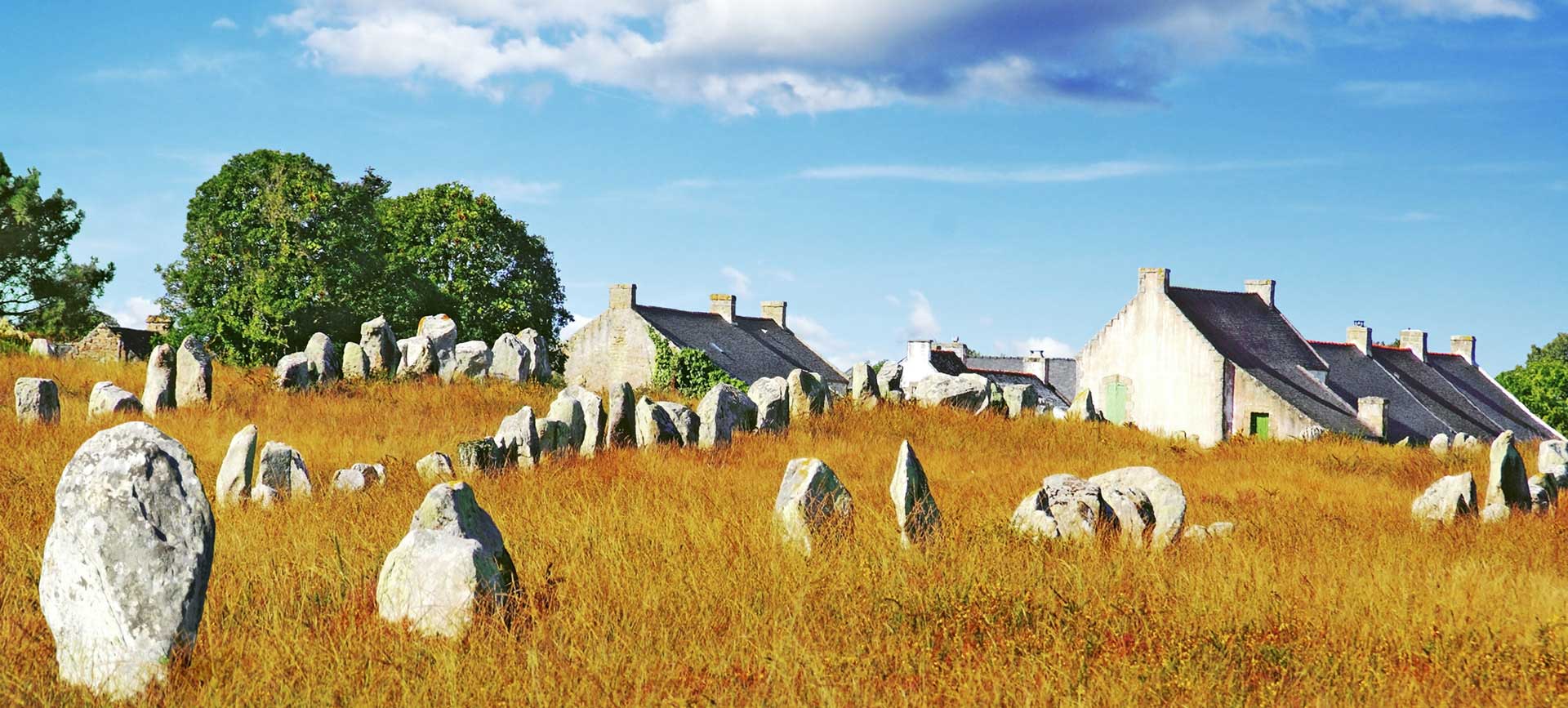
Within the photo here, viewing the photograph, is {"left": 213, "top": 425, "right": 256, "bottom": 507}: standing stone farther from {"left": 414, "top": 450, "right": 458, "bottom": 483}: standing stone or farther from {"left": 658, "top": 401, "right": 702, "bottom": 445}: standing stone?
{"left": 658, "top": 401, "right": 702, "bottom": 445}: standing stone

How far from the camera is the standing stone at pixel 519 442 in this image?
14195mm

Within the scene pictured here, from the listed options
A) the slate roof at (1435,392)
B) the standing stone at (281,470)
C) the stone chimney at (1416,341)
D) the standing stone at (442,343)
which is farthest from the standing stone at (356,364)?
the stone chimney at (1416,341)

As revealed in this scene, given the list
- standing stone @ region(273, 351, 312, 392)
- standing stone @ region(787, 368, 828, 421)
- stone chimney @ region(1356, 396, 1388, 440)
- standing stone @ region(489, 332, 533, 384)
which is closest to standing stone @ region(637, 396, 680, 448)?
standing stone @ region(787, 368, 828, 421)

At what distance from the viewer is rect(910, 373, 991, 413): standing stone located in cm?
2270

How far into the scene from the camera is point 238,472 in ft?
39.1

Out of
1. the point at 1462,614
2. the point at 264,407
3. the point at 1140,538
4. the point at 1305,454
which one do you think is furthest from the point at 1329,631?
the point at 264,407

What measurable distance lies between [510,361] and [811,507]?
16.7m

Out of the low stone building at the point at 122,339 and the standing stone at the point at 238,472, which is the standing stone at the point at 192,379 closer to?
the standing stone at the point at 238,472

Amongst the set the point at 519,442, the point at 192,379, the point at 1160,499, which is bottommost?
the point at 1160,499

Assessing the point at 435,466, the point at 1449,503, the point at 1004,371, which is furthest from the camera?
the point at 1004,371

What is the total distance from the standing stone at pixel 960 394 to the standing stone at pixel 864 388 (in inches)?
38.0

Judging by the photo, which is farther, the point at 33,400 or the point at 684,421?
the point at 33,400

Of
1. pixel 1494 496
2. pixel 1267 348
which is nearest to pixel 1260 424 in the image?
pixel 1267 348

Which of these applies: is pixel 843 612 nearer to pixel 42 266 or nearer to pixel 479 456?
pixel 479 456
